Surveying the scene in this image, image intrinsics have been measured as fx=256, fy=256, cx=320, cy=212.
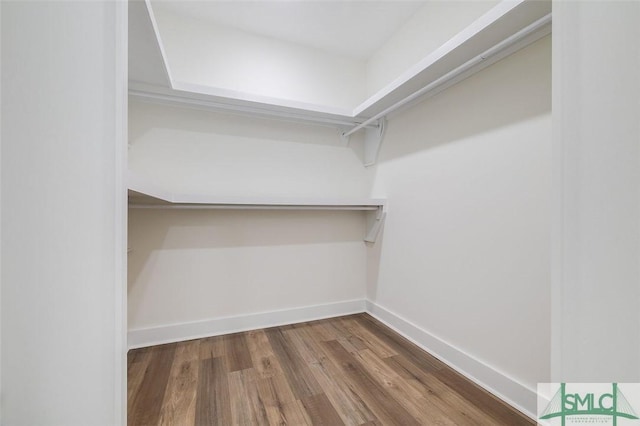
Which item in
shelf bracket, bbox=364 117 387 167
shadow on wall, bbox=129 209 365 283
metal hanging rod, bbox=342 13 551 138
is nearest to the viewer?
metal hanging rod, bbox=342 13 551 138

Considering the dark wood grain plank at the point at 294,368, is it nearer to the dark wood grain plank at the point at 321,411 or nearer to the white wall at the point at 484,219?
the dark wood grain plank at the point at 321,411

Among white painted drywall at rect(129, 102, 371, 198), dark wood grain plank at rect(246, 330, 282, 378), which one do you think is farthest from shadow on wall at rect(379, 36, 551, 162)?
dark wood grain plank at rect(246, 330, 282, 378)

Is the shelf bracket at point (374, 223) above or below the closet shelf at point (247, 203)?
below

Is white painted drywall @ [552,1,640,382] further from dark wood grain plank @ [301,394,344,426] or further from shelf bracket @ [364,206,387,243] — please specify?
shelf bracket @ [364,206,387,243]

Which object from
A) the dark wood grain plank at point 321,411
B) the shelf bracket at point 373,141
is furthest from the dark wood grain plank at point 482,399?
the shelf bracket at point 373,141

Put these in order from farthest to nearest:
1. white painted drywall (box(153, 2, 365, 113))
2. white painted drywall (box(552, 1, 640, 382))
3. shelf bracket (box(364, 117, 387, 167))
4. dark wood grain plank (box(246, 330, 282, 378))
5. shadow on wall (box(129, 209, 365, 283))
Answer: shelf bracket (box(364, 117, 387, 167)) → white painted drywall (box(153, 2, 365, 113)) → shadow on wall (box(129, 209, 365, 283)) → dark wood grain plank (box(246, 330, 282, 378)) → white painted drywall (box(552, 1, 640, 382))

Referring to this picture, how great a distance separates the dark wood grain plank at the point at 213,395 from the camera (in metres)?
1.05

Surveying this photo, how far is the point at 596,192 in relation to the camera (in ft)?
1.50

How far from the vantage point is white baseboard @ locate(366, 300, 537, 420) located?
3.50 feet

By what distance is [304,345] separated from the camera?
1.61 meters

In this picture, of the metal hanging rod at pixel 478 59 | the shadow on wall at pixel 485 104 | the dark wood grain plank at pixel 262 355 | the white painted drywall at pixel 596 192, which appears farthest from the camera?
the dark wood grain plank at pixel 262 355

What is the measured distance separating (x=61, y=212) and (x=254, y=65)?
180 centimetres

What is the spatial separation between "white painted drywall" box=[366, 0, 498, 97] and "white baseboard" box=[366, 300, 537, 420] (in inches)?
68.1

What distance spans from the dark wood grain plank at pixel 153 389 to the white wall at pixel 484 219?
1.43m
